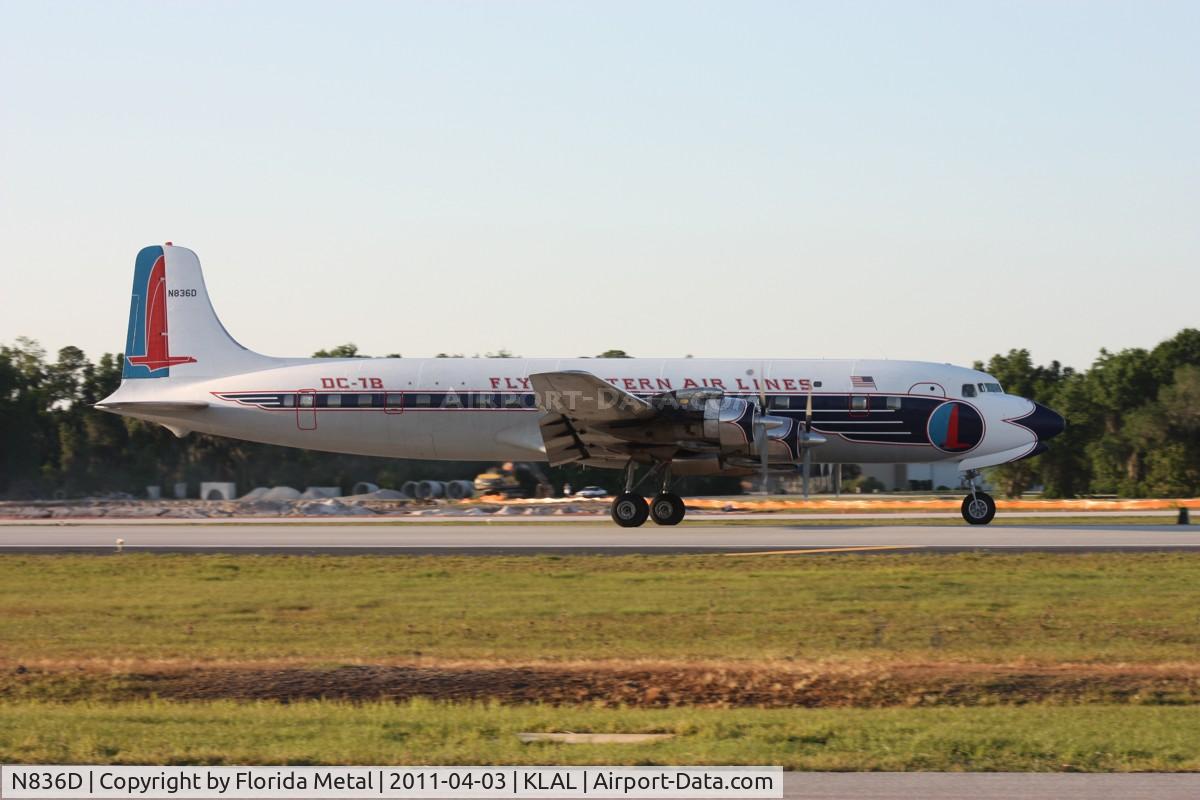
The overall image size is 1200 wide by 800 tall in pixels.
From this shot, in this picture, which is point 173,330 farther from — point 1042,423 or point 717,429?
point 1042,423

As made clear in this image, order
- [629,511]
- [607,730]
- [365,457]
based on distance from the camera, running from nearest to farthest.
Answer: [607,730], [629,511], [365,457]

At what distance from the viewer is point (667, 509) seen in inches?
1304

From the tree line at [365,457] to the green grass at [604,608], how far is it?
1063 inches

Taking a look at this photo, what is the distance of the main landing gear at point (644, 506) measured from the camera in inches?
1293

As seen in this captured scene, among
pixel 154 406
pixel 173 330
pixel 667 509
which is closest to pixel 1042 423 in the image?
pixel 667 509

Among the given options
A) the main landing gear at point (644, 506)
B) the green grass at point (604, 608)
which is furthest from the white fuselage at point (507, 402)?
the green grass at point (604, 608)

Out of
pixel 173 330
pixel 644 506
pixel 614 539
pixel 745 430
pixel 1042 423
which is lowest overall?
pixel 614 539

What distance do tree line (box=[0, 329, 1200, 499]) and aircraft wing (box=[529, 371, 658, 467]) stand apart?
17.5 metres

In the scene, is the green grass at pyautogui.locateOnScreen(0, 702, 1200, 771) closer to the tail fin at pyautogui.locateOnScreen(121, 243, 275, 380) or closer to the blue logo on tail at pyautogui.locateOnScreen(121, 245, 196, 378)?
the tail fin at pyautogui.locateOnScreen(121, 243, 275, 380)

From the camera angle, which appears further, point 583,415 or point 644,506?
point 644,506

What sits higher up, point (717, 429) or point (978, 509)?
point (717, 429)

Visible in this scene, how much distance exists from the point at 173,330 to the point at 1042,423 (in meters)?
24.3

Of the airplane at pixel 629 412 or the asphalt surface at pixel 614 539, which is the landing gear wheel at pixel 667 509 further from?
the asphalt surface at pixel 614 539

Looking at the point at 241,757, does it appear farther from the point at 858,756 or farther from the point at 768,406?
the point at 768,406
